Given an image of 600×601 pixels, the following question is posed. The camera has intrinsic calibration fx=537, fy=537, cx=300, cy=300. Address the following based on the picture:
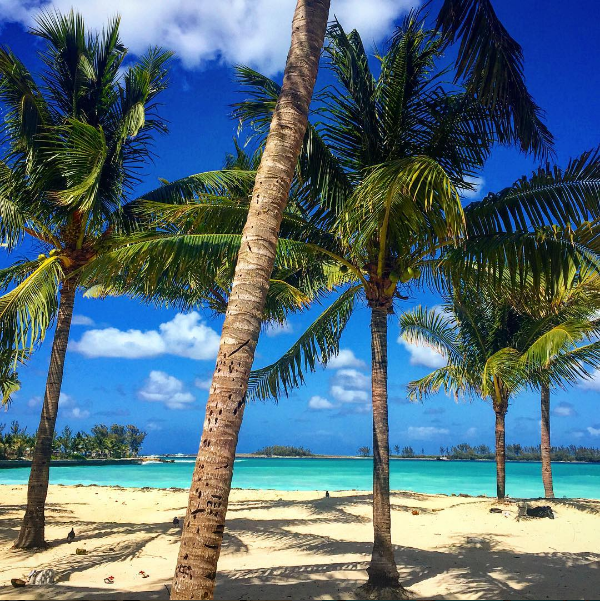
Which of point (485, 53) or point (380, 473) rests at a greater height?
point (485, 53)

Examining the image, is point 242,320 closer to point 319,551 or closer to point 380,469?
point 380,469

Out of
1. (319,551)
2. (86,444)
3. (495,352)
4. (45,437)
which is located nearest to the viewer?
(319,551)

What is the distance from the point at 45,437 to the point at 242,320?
701 centimetres

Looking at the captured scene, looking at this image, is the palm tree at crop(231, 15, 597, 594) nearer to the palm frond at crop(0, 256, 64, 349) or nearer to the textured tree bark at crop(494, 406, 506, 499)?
the palm frond at crop(0, 256, 64, 349)

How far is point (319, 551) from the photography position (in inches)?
358

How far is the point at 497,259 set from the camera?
23.0 feet

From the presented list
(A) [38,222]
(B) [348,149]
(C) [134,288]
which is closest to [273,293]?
(C) [134,288]

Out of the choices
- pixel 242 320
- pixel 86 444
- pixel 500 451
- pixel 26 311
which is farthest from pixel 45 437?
pixel 86 444

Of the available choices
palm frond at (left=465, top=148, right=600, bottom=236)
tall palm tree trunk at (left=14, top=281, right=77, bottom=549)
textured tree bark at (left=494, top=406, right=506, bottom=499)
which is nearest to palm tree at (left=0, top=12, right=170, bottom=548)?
tall palm tree trunk at (left=14, top=281, right=77, bottom=549)

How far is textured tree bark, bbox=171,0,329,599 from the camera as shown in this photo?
3.78 metres

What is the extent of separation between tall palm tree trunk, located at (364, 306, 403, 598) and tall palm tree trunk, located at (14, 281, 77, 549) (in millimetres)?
5817

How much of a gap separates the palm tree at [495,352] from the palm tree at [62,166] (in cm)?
855

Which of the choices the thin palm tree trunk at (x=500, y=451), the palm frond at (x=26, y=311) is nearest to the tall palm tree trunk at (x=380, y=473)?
the palm frond at (x=26, y=311)

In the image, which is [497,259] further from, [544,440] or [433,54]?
[544,440]
